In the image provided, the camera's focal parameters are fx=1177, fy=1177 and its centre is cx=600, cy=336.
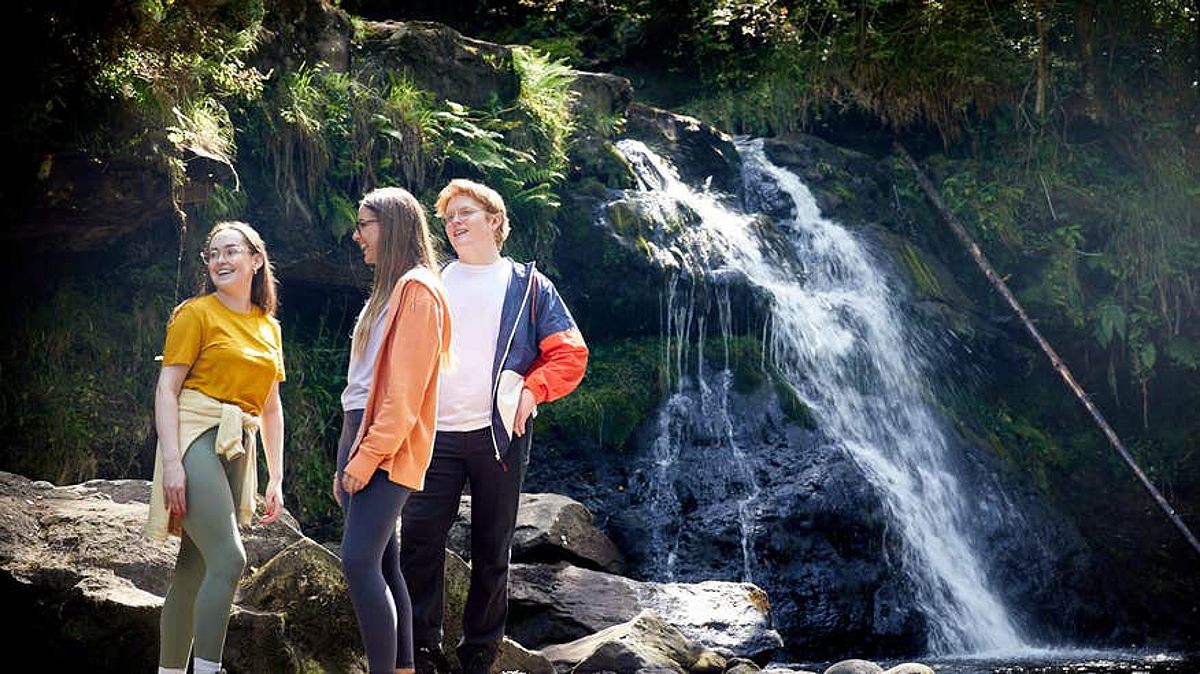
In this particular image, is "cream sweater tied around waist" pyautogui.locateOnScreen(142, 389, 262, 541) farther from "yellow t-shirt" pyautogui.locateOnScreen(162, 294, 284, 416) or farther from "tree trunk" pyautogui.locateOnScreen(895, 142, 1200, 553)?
"tree trunk" pyautogui.locateOnScreen(895, 142, 1200, 553)

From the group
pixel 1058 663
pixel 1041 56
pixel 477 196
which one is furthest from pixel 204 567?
pixel 1041 56

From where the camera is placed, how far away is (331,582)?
529cm

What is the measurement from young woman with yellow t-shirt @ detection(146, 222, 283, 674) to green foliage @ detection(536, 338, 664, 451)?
20.5ft

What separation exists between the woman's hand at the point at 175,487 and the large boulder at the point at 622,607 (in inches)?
139

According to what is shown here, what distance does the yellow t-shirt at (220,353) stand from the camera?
436cm

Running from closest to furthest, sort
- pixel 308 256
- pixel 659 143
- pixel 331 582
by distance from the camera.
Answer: pixel 331 582
pixel 308 256
pixel 659 143

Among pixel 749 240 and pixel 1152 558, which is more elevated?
pixel 749 240

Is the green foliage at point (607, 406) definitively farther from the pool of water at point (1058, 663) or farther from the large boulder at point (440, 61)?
the large boulder at point (440, 61)

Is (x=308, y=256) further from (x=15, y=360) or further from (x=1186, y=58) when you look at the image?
(x=1186, y=58)

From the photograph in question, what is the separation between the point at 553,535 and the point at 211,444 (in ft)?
13.8

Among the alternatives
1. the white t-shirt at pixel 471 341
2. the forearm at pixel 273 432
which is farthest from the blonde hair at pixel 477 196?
the forearm at pixel 273 432

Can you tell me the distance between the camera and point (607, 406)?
10945mm

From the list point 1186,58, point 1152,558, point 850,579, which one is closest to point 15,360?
point 850,579

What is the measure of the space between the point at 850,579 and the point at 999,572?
202 centimetres
